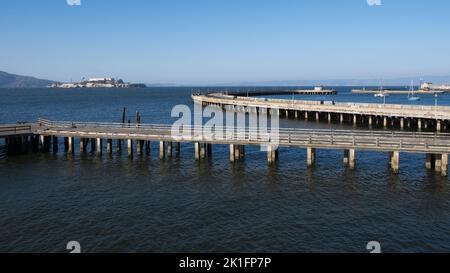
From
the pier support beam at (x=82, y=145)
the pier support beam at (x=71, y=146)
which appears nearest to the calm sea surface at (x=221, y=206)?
the pier support beam at (x=71, y=146)

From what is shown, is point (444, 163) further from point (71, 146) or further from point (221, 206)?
point (71, 146)

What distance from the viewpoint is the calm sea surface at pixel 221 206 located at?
60.5 ft

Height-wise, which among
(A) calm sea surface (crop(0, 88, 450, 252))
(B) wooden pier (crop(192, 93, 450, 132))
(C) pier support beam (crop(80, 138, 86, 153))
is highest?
(B) wooden pier (crop(192, 93, 450, 132))

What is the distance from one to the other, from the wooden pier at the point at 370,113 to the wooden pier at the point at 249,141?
15942mm

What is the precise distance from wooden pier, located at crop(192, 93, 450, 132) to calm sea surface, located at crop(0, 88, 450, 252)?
65.9 ft

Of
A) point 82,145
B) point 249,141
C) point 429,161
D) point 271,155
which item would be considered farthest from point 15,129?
point 429,161

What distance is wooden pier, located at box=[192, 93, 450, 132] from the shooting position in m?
50.9

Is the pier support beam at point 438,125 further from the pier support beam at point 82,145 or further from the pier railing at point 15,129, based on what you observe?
the pier railing at point 15,129

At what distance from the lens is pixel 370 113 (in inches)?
2240

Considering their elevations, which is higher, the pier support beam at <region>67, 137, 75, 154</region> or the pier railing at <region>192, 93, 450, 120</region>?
the pier railing at <region>192, 93, 450, 120</region>

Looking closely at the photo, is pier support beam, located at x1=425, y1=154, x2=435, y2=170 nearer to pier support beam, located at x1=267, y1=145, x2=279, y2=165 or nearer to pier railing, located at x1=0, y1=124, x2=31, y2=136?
pier support beam, located at x1=267, y1=145, x2=279, y2=165

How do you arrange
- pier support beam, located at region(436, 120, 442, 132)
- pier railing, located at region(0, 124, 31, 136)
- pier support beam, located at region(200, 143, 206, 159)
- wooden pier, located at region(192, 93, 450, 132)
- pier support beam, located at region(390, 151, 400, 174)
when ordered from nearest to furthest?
pier support beam, located at region(390, 151, 400, 174) → pier support beam, located at region(200, 143, 206, 159) → pier railing, located at region(0, 124, 31, 136) → pier support beam, located at region(436, 120, 442, 132) → wooden pier, located at region(192, 93, 450, 132)

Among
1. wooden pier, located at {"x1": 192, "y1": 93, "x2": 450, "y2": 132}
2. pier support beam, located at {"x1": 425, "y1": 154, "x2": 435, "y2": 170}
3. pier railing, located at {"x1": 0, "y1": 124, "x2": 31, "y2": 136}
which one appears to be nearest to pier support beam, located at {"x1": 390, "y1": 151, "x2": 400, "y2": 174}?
pier support beam, located at {"x1": 425, "y1": 154, "x2": 435, "y2": 170}
